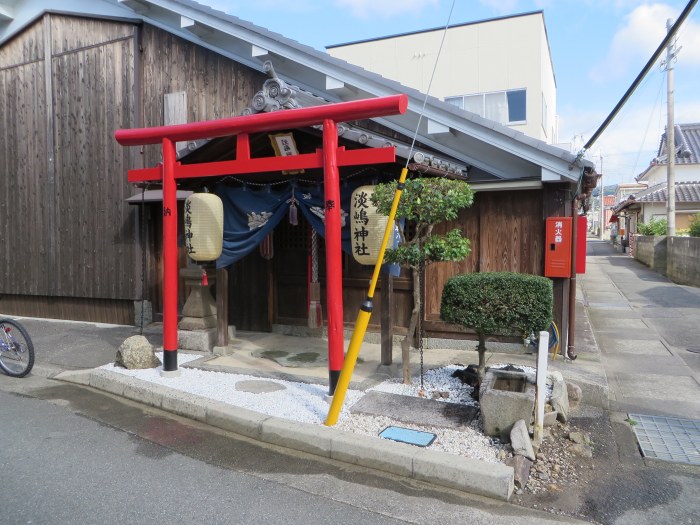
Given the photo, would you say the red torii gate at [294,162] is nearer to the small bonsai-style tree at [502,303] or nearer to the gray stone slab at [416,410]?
the gray stone slab at [416,410]

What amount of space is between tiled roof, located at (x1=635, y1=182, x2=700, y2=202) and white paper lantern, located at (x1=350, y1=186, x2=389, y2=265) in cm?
2622

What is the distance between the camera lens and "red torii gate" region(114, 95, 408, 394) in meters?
5.75

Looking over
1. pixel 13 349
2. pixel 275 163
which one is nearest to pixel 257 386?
pixel 275 163

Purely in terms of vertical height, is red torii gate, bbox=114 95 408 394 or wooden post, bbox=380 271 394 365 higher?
red torii gate, bbox=114 95 408 394

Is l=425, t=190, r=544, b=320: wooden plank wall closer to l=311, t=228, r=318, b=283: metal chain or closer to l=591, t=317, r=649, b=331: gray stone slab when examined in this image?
l=311, t=228, r=318, b=283: metal chain

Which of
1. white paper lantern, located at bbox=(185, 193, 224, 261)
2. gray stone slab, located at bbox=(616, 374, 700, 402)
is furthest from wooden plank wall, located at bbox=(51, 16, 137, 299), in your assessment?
gray stone slab, located at bbox=(616, 374, 700, 402)

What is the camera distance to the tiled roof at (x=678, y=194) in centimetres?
2606

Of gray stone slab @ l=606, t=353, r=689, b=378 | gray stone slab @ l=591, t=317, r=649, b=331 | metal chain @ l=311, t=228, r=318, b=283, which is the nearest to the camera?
gray stone slab @ l=606, t=353, r=689, b=378

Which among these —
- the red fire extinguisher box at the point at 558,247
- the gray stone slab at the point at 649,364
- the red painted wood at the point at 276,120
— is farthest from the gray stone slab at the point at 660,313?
the red painted wood at the point at 276,120

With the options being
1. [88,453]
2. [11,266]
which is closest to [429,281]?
[88,453]

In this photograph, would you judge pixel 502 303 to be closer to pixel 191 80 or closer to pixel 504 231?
pixel 504 231

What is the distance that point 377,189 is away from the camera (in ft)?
19.1

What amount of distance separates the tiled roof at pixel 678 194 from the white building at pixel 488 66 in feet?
37.0

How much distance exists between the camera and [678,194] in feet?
87.3
